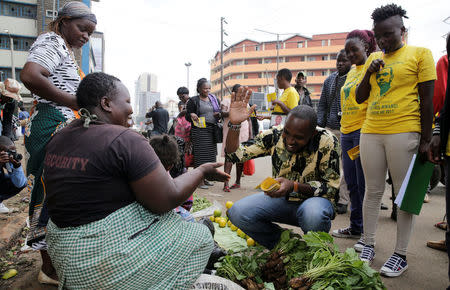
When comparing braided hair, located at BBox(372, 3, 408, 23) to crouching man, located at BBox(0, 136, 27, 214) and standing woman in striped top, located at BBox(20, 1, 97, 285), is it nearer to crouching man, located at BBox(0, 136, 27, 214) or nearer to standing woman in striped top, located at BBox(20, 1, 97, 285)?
standing woman in striped top, located at BBox(20, 1, 97, 285)

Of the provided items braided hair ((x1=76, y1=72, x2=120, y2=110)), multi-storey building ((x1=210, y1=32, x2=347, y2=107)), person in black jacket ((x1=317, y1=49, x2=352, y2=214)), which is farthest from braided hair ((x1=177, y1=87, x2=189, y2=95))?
multi-storey building ((x1=210, y1=32, x2=347, y2=107))

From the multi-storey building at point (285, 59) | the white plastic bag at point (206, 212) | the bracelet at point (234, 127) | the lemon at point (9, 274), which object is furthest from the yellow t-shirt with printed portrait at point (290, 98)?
the multi-storey building at point (285, 59)

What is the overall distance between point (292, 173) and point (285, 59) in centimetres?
6835

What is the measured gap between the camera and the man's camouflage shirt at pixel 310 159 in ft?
8.62

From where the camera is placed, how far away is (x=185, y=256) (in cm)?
175

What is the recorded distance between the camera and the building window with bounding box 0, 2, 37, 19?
30219 millimetres

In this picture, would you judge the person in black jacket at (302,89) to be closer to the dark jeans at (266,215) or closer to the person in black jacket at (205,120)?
the person in black jacket at (205,120)

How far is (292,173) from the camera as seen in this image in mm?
2783

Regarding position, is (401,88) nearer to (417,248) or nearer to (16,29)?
(417,248)

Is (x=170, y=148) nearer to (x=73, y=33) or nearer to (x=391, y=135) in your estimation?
(x=73, y=33)

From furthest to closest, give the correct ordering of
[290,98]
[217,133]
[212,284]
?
[217,133] < [290,98] < [212,284]

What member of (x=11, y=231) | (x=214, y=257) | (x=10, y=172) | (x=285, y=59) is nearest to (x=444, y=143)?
(x=214, y=257)

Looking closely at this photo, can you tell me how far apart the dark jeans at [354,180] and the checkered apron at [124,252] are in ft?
8.02

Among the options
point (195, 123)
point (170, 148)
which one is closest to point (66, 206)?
point (170, 148)
